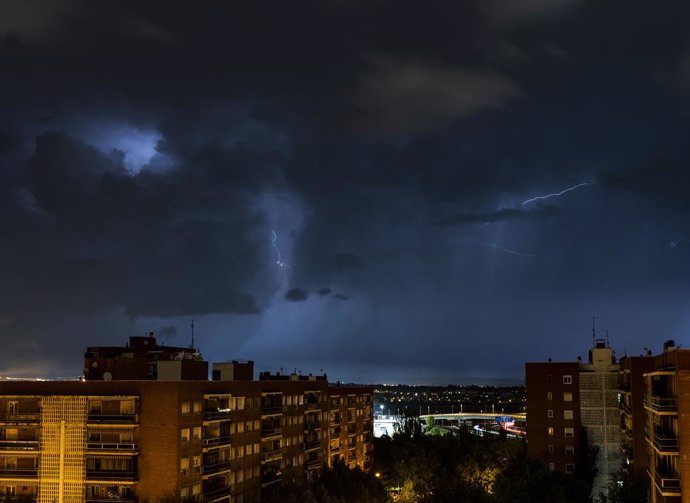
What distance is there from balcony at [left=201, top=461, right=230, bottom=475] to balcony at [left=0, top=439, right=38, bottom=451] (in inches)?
503

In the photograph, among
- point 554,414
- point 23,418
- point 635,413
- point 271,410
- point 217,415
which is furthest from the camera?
point 554,414

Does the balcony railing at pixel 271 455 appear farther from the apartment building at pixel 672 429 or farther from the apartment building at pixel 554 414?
the apartment building at pixel 672 429

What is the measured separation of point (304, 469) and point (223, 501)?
23.0 meters

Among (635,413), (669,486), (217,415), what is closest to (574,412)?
(635,413)

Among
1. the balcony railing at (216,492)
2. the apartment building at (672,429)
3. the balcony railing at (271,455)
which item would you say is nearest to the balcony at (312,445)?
the balcony railing at (271,455)

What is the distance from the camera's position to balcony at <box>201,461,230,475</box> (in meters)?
62.4

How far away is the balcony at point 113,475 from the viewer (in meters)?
57.6

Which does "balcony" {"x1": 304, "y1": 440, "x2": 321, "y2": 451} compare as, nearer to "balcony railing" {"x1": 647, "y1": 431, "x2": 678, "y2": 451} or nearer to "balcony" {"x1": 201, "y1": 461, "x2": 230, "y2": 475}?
"balcony" {"x1": 201, "y1": 461, "x2": 230, "y2": 475}

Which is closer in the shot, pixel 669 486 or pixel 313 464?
pixel 669 486

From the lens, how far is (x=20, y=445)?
193 ft

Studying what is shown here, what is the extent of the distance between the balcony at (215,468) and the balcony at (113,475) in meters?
6.23

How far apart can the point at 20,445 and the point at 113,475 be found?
25.2ft

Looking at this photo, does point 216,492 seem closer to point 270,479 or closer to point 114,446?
point 114,446

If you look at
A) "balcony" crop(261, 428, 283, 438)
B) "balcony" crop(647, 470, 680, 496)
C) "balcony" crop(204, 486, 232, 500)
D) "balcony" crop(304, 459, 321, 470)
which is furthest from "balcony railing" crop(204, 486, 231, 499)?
"balcony" crop(647, 470, 680, 496)
